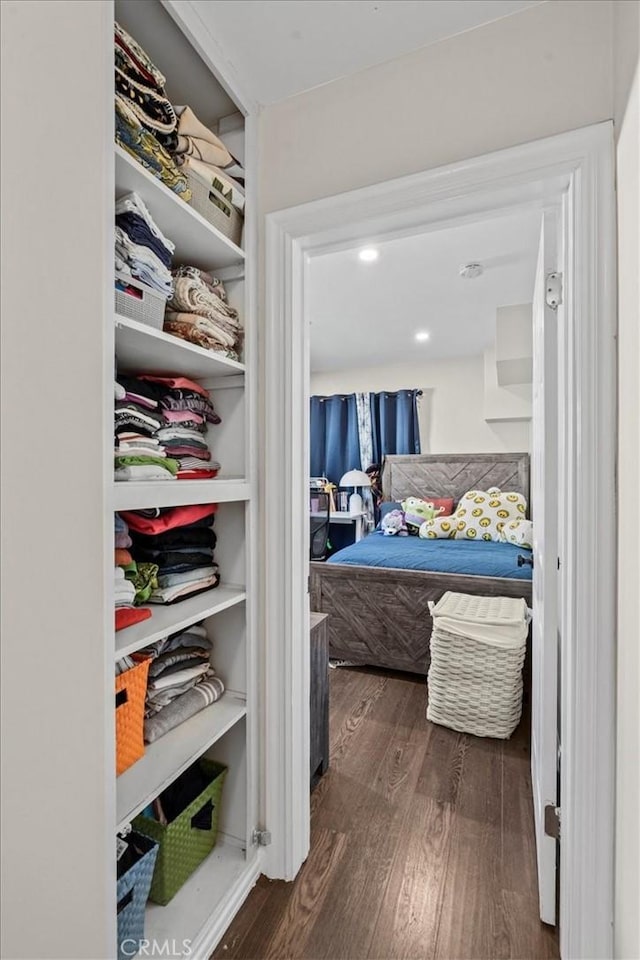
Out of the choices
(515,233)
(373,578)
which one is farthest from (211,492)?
(515,233)

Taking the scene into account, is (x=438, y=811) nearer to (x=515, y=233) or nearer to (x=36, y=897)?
(x=36, y=897)

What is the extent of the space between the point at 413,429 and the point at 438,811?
395cm

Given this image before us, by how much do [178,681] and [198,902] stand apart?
61 cm

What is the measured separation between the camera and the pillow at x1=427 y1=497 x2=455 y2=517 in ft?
14.8

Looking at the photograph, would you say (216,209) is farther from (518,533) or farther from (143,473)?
(518,533)

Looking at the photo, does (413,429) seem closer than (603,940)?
No

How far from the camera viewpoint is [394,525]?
170 inches

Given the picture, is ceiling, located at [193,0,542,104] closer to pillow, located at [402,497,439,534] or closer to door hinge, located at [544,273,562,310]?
door hinge, located at [544,273,562,310]

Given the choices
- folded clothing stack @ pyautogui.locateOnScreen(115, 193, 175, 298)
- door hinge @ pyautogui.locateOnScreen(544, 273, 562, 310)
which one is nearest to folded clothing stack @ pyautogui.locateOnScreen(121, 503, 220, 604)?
folded clothing stack @ pyautogui.locateOnScreen(115, 193, 175, 298)

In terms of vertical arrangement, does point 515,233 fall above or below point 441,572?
above

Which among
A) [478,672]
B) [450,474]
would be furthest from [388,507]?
[478,672]

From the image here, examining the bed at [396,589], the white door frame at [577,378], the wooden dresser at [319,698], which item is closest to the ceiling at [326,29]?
the white door frame at [577,378]

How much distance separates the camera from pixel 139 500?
3.41 feet

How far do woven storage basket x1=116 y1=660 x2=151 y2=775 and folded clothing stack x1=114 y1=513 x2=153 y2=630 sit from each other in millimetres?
133
